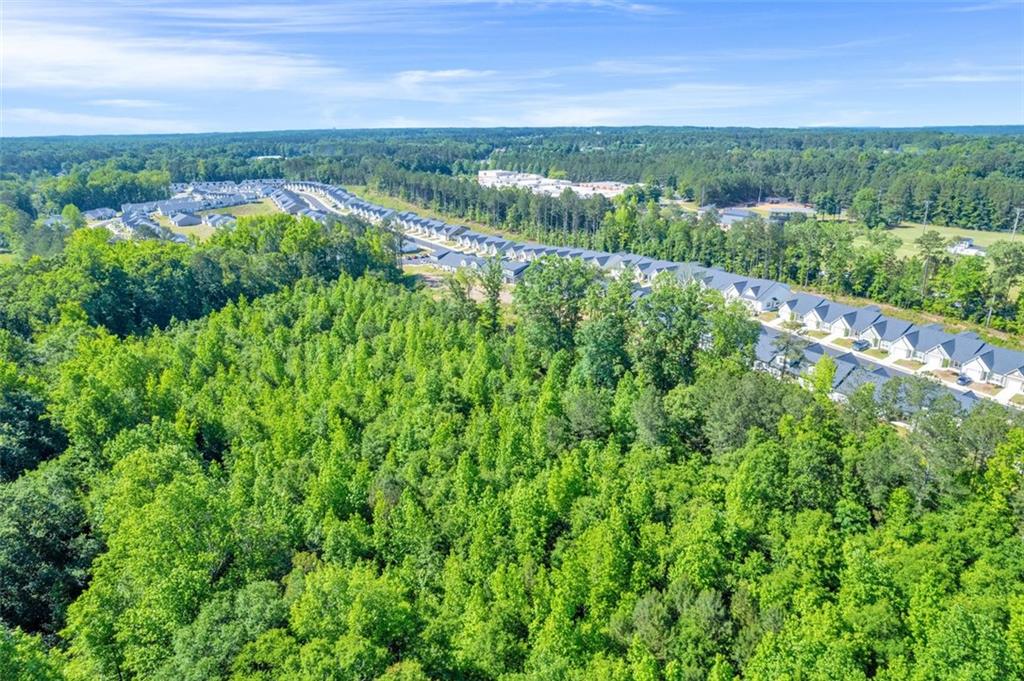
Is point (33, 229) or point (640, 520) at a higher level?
point (33, 229)

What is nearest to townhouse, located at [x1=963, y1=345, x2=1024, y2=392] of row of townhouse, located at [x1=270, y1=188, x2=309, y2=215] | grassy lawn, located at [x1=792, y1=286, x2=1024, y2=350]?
grassy lawn, located at [x1=792, y1=286, x2=1024, y2=350]

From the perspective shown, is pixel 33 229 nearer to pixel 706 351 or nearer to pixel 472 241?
pixel 472 241

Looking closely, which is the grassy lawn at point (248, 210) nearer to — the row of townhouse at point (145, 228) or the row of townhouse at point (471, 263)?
the row of townhouse at point (145, 228)

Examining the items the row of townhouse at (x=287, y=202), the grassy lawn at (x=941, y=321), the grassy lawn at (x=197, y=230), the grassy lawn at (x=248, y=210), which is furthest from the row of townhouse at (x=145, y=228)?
the grassy lawn at (x=941, y=321)

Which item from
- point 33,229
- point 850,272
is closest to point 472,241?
point 850,272

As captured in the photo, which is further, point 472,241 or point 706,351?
point 472,241

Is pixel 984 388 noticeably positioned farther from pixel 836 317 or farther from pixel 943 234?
pixel 943 234
